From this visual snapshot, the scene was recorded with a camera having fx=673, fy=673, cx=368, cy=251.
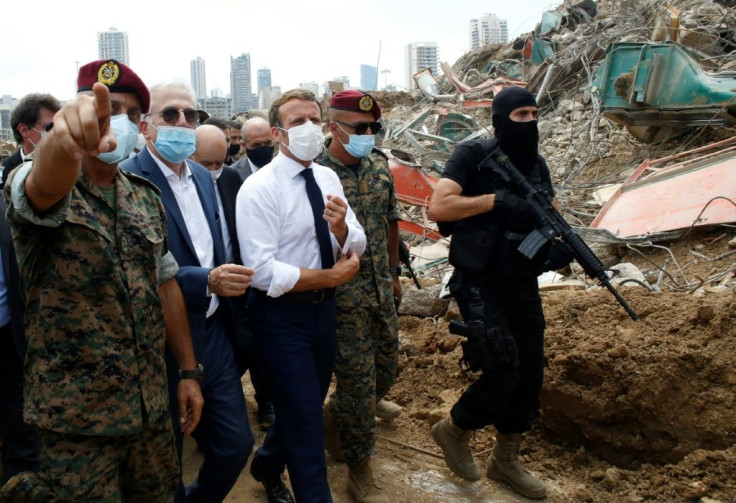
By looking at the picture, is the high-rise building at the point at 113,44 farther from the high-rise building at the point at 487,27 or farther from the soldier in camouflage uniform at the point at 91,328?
the soldier in camouflage uniform at the point at 91,328

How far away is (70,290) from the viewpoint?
6.09 ft

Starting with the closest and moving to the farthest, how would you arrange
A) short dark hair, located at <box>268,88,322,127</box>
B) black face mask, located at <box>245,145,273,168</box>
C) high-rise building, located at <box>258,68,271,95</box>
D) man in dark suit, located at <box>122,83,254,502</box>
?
man in dark suit, located at <box>122,83,254,502</box> → short dark hair, located at <box>268,88,322,127</box> → black face mask, located at <box>245,145,273,168</box> → high-rise building, located at <box>258,68,271,95</box>

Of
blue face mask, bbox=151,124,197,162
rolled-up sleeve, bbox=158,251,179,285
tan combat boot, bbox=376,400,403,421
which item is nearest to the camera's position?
rolled-up sleeve, bbox=158,251,179,285

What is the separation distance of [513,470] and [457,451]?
299 millimetres

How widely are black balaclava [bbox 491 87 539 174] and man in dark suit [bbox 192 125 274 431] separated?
53.3 inches

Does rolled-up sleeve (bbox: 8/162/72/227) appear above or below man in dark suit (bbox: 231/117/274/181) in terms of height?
below

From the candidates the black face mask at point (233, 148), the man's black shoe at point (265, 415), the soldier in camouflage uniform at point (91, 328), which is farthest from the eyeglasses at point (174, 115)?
the black face mask at point (233, 148)

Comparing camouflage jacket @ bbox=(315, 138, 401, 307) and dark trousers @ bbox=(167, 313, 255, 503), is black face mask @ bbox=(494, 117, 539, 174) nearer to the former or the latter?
camouflage jacket @ bbox=(315, 138, 401, 307)

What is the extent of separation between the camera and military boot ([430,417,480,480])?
138 inches

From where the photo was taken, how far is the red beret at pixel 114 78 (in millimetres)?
2152

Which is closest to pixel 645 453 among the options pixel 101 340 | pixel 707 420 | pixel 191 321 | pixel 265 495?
pixel 707 420

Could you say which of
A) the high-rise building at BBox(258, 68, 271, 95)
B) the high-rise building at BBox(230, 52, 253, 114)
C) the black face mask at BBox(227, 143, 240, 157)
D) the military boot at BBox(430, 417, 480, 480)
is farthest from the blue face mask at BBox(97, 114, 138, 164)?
the high-rise building at BBox(230, 52, 253, 114)

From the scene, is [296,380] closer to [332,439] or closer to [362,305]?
[362,305]

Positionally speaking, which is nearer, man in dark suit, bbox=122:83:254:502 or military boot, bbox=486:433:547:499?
man in dark suit, bbox=122:83:254:502
